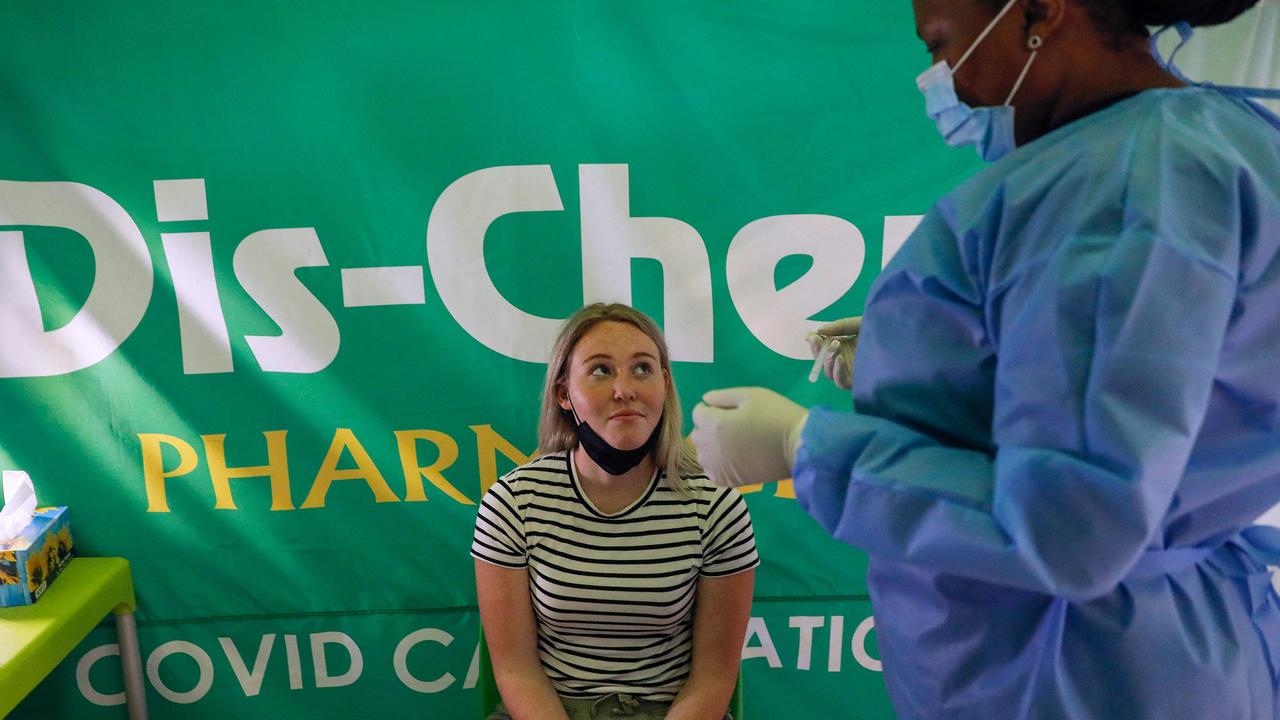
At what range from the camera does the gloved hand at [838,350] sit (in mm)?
1523

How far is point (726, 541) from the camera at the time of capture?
72.6 inches

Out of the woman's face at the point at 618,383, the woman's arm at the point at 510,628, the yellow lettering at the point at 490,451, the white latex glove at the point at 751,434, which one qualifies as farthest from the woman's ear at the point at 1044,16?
the yellow lettering at the point at 490,451

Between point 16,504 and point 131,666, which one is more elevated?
point 16,504

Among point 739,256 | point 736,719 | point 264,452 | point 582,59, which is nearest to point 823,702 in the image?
point 736,719

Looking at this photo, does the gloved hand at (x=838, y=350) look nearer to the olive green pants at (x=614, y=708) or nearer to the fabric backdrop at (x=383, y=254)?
the fabric backdrop at (x=383, y=254)

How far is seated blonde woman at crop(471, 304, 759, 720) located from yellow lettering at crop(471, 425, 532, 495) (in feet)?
1.24

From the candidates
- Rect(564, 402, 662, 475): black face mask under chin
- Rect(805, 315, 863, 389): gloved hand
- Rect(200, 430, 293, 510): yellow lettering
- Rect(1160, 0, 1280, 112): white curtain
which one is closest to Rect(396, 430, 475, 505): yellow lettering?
Rect(200, 430, 293, 510): yellow lettering

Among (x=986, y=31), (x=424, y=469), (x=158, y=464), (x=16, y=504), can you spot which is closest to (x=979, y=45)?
(x=986, y=31)

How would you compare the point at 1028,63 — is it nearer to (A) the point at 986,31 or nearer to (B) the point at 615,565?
(A) the point at 986,31

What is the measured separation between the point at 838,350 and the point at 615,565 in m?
0.57

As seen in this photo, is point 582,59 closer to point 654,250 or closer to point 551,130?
point 551,130

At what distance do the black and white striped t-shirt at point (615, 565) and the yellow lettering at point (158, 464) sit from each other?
825 mm

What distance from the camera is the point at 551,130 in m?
2.11

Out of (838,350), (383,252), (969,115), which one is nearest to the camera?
(969,115)
